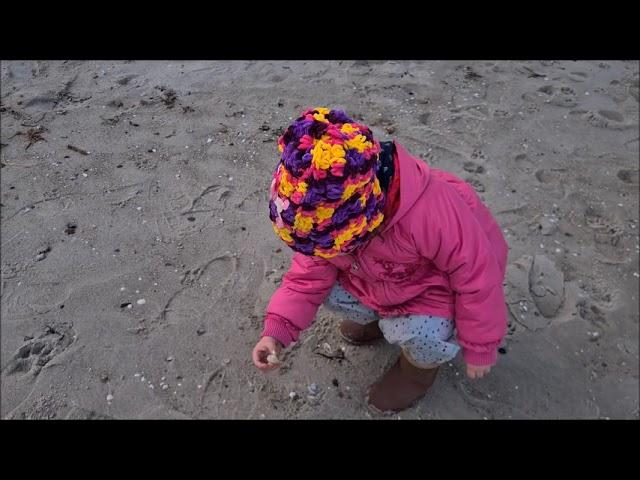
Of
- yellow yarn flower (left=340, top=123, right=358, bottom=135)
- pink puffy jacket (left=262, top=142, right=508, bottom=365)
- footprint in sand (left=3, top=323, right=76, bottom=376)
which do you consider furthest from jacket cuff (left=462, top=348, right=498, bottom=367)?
footprint in sand (left=3, top=323, right=76, bottom=376)

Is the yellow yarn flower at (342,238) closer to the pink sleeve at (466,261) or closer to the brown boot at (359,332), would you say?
the pink sleeve at (466,261)

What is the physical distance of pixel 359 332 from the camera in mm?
2133

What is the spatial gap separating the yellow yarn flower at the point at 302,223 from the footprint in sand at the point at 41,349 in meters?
1.34

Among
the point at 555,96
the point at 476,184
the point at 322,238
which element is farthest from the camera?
the point at 555,96

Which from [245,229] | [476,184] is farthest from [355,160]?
[476,184]

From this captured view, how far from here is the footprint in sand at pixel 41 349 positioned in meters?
2.08

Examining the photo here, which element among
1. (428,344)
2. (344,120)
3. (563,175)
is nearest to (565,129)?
(563,175)

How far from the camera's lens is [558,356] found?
2.08m

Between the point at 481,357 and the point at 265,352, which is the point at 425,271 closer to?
the point at 481,357

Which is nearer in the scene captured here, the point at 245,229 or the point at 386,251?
the point at 386,251

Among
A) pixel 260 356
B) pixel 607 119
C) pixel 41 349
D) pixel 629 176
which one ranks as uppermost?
pixel 607 119

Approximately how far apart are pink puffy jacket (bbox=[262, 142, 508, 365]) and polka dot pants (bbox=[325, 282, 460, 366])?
30mm

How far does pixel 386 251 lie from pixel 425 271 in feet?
0.53

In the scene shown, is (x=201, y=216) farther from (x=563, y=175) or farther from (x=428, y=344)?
(x=563, y=175)
